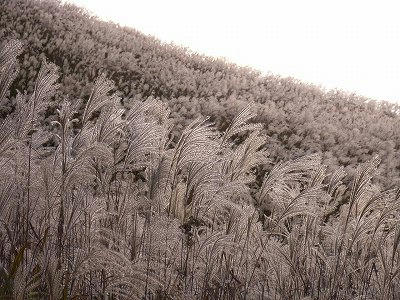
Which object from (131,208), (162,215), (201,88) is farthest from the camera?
(201,88)

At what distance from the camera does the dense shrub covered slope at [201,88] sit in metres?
13.5

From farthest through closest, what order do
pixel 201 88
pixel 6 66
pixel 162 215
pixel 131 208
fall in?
pixel 201 88 → pixel 162 215 → pixel 131 208 → pixel 6 66

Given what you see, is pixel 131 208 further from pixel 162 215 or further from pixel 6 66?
pixel 6 66

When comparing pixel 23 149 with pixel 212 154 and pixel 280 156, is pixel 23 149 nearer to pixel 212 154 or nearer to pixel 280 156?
pixel 212 154

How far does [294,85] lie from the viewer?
2066 cm

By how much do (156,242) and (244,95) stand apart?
1359cm

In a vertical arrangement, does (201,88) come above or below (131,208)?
above

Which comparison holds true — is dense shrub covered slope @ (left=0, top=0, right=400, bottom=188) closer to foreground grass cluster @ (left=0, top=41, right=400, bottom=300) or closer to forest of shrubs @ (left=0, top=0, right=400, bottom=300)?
forest of shrubs @ (left=0, top=0, right=400, bottom=300)

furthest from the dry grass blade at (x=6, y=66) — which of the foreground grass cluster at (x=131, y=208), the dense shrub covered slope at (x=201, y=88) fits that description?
the dense shrub covered slope at (x=201, y=88)

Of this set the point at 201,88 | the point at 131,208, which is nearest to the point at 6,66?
the point at 131,208

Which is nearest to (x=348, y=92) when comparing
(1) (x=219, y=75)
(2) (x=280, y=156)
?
(1) (x=219, y=75)

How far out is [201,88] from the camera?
16.6m

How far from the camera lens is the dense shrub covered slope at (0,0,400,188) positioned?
1353 centimetres

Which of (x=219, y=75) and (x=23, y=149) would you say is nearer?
(x=23, y=149)
